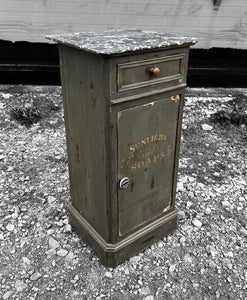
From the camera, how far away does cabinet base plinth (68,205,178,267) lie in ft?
6.88

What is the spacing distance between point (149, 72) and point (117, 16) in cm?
279

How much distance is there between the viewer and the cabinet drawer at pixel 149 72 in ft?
5.19

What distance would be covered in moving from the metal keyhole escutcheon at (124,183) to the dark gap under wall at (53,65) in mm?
3050

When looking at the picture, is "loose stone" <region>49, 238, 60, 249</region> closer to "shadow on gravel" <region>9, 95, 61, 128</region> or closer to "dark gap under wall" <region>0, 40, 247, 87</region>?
"shadow on gravel" <region>9, 95, 61, 128</region>

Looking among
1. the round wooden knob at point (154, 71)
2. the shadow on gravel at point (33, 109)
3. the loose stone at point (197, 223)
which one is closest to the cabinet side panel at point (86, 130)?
the round wooden knob at point (154, 71)

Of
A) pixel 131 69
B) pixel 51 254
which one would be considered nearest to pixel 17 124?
pixel 51 254

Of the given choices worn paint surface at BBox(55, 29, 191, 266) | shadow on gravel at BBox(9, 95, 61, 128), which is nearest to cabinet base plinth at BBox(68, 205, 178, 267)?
worn paint surface at BBox(55, 29, 191, 266)

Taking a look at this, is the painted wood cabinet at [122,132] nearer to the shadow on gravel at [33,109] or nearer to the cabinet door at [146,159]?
the cabinet door at [146,159]

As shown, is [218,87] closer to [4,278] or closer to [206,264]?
[206,264]

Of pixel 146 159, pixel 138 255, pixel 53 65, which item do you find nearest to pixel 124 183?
pixel 146 159

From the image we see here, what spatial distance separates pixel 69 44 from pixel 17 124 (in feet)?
8.57

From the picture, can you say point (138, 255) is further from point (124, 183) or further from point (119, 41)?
point (119, 41)

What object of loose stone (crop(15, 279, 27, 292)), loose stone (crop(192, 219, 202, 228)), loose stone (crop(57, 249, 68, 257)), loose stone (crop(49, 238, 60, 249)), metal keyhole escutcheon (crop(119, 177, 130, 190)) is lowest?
loose stone (crop(15, 279, 27, 292))

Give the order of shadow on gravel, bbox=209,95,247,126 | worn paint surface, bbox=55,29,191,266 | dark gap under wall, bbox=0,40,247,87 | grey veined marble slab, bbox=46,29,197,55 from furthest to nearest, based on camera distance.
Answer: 1. dark gap under wall, bbox=0,40,247,87
2. shadow on gravel, bbox=209,95,247,126
3. worn paint surface, bbox=55,29,191,266
4. grey veined marble slab, bbox=46,29,197,55
